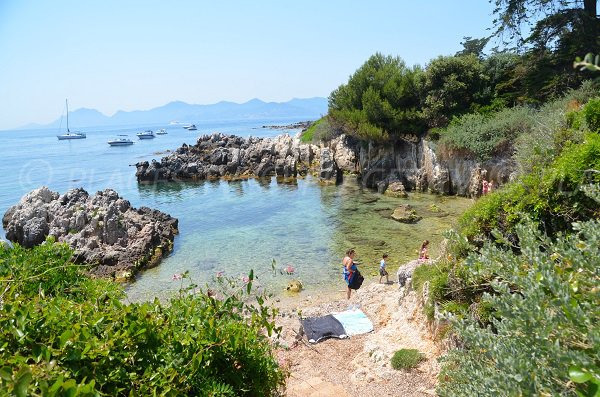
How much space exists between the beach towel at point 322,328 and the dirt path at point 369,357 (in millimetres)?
222

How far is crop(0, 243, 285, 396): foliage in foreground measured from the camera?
8.77 ft

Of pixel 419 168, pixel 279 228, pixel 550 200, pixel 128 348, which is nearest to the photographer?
pixel 128 348

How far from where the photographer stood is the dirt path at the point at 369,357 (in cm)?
837

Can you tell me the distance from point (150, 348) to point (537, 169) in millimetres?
8900

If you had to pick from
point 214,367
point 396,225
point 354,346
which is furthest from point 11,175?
point 214,367

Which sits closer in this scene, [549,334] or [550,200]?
[549,334]

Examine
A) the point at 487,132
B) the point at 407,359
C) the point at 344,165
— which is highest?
the point at 487,132

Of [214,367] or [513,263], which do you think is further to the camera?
[214,367]

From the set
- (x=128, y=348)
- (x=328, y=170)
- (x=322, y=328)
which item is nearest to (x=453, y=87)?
(x=328, y=170)

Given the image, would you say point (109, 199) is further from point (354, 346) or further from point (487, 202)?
point (487, 202)

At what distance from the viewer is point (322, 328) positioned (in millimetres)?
11758

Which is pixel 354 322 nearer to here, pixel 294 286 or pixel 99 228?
pixel 294 286

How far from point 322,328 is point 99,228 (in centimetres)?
1610

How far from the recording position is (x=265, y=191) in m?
37.5
